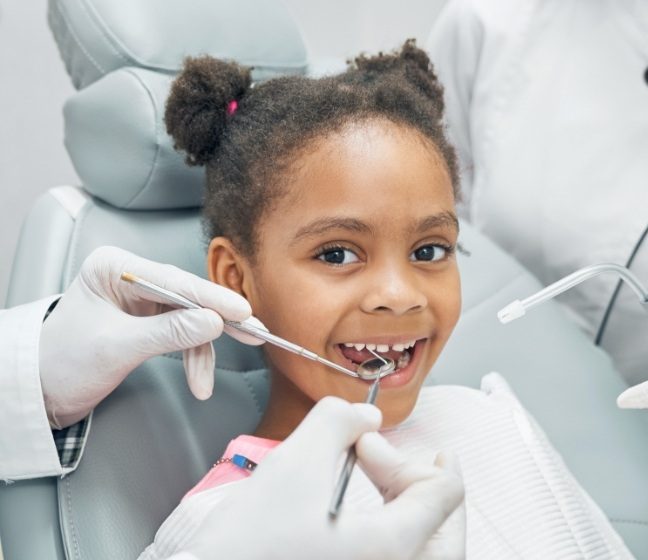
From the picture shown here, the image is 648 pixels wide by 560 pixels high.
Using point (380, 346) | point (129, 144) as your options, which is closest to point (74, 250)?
point (129, 144)

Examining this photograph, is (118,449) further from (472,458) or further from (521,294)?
(521,294)

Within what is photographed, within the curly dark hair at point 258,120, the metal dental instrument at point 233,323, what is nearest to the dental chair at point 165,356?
the curly dark hair at point 258,120

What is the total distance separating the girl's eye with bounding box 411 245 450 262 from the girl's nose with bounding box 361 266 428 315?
71mm

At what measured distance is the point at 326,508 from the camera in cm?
70

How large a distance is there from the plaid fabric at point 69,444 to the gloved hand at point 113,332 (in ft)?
0.04

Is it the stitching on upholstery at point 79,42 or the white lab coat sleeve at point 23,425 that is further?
the stitching on upholstery at point 79,42

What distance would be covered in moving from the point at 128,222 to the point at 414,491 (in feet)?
2.34

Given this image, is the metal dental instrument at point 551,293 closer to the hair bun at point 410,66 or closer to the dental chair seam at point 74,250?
the hair bun at point 410,66

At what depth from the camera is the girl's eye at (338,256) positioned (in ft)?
3.23

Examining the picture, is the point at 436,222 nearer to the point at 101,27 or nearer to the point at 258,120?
the point at 258,120

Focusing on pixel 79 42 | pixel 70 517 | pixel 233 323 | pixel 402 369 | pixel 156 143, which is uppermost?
pixel 79 42

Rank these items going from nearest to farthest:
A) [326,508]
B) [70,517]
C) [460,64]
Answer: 1. [326,508]
2. [70,517]
3. [460,64]

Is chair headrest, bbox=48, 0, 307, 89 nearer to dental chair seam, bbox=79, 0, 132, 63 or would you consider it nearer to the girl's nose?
dental chair seam, bbox=79, 0, 132, 63

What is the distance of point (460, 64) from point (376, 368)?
1.00 metres
